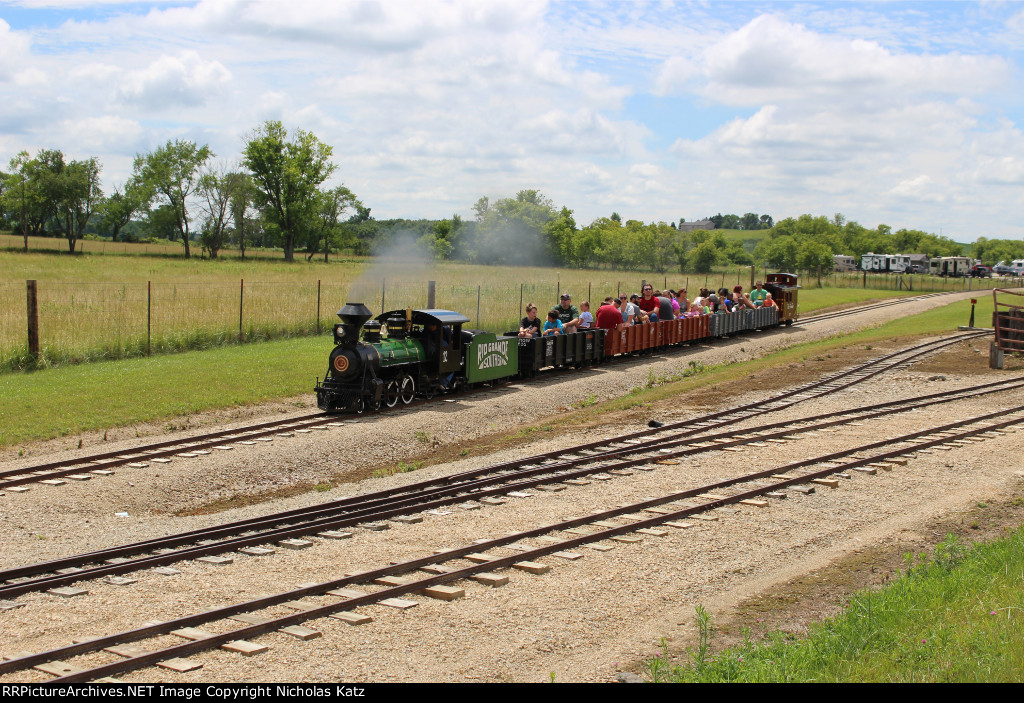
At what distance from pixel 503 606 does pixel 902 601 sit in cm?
335

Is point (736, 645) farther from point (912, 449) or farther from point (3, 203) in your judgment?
point (3, 203)

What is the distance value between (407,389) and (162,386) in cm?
528

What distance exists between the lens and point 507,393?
2139 cm

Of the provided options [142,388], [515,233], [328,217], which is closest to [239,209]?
[328,217]

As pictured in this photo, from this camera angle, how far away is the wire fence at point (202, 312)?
882 inches

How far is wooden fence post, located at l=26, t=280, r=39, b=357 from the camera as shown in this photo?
20855 mm

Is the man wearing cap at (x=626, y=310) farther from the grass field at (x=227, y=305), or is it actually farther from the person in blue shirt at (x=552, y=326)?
the grass field at (x=227, y=305)

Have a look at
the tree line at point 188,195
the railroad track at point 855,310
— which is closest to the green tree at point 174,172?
the tree line at point 188,195

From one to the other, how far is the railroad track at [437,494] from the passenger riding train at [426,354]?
516cm

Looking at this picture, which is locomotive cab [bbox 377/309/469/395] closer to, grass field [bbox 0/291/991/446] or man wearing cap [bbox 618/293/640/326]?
grass field [bbox 0/291/991/446]

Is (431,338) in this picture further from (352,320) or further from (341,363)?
(341,363)

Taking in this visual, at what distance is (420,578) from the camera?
27.6 feet

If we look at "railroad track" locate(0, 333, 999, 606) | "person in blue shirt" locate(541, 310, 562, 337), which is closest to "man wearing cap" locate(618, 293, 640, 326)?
"person in blue shirt" locate(541, 310, 562, 337)

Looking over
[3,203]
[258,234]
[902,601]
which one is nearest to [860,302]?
[902,601]
